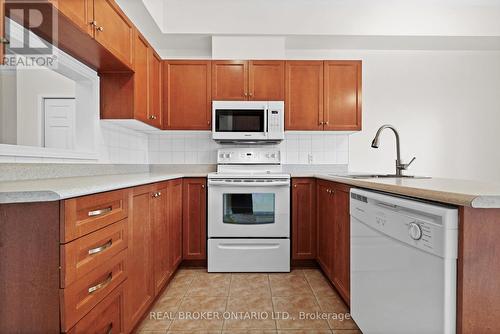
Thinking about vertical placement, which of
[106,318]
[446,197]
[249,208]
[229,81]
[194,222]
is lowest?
[106,318]

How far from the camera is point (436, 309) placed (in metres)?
0.84

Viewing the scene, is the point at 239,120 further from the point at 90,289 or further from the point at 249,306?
the point at 90,289

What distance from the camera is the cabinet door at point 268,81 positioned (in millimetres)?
2941

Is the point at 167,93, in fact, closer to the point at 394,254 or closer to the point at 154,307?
the point at 154,307

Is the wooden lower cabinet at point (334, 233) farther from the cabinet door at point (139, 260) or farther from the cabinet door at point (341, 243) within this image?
the cabinet door at point (139, 260)

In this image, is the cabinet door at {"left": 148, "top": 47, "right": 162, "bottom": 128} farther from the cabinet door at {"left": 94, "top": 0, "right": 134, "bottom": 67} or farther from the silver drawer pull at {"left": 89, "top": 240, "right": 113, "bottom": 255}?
the silver drawer pull at {"left": 89, "top": 240, "right": 113, "bottom": 255}

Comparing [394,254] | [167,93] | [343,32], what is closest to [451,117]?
[343,32]

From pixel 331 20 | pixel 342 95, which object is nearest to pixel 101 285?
pixel 342 95

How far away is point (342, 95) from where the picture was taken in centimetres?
297

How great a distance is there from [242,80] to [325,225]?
5.53ft

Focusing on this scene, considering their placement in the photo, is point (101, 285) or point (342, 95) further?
point (342, 95)

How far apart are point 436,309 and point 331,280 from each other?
4.51ft

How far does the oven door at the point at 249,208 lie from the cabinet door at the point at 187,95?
2.57 ft

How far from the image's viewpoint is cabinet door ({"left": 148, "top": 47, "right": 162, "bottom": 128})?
2600 millimetres
